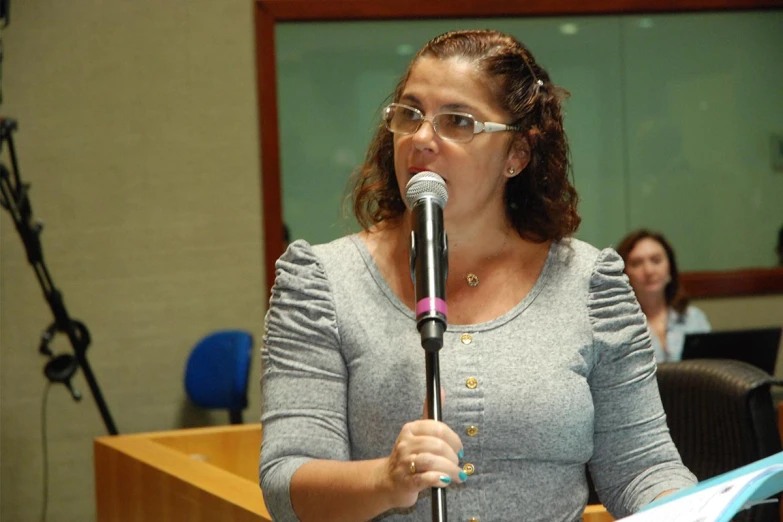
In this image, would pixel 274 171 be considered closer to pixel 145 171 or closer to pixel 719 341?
pixel 145 171

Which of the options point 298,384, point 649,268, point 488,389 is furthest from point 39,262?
point 488,389

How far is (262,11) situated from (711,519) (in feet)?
14.7

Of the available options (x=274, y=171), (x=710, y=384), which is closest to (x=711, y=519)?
(x=710, y=384)

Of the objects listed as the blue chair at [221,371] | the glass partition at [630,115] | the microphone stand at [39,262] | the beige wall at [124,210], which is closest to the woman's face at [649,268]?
the glass partition at [630,115]

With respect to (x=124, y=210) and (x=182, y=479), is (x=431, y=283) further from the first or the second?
(x=124, y=210)

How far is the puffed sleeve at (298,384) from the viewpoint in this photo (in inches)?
55.4

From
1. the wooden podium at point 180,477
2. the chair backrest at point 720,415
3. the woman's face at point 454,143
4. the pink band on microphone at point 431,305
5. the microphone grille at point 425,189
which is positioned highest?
the woman's face at point 454,143

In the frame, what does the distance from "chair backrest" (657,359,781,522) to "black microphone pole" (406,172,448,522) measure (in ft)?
3.40

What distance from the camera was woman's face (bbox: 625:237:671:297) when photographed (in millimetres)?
4465

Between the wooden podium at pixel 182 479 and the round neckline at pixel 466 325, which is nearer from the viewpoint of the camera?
the round neckline at pixel 466 325

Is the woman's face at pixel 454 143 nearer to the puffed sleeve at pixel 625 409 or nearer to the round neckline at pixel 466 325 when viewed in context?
the round neckline at pixel 466 325

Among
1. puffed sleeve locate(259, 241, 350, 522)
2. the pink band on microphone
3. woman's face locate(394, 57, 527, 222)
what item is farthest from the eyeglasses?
the pink band on microphone

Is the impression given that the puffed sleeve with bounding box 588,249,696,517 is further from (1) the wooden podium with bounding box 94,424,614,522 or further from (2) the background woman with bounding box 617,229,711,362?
(2) the background woman with bounding box 617,229,711,362

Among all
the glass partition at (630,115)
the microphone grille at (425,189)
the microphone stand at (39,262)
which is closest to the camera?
the microphone grille at (425,189)
